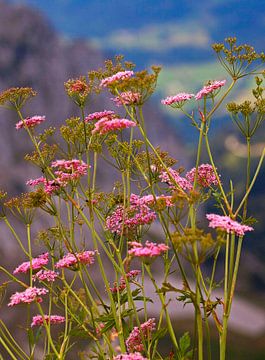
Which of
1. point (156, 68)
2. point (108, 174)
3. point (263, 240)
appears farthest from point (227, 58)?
point (108, 174)

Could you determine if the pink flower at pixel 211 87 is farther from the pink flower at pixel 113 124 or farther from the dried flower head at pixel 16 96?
the dried flower head at pixel 16 96

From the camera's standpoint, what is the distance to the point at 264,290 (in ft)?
18.8

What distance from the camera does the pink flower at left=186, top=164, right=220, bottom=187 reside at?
2438 millimetres

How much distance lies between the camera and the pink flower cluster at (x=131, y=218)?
2281mm

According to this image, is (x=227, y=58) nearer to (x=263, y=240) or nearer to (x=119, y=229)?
(x=119, y=229)

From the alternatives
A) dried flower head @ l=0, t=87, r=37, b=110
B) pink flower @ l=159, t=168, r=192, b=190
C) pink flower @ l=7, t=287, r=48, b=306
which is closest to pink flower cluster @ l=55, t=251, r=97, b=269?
pink flower @ l=7, t=287, r=48, b=306

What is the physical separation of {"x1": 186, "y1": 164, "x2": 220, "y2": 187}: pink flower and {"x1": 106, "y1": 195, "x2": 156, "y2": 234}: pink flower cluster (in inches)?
8.8

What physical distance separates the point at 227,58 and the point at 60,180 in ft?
2.26

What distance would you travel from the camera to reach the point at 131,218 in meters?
2.33

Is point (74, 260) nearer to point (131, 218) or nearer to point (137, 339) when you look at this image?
point (131, 218)

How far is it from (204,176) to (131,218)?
0.31 metres

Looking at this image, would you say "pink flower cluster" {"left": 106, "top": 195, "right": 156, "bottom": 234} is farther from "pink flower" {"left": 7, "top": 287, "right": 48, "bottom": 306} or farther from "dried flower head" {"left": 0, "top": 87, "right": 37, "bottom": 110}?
"dried flower head" {"left": 0, "top": 87, "right": 37, "bottom": 110}

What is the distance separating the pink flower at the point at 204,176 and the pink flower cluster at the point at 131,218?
222 mm

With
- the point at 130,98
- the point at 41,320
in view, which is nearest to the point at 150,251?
the point at 130,98
